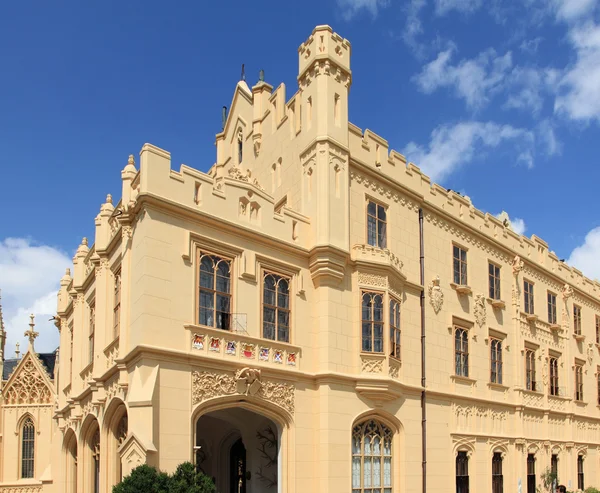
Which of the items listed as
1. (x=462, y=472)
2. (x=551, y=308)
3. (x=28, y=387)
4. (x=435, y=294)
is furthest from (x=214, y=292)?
(x=28, y=387)

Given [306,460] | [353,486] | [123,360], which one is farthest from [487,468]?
[123,360]

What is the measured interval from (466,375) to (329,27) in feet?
42.6

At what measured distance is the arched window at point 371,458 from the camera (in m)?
21.9

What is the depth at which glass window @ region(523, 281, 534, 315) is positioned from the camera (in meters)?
32.4

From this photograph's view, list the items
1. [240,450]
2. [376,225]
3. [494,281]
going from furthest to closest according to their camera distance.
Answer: [494,281], [240,450], [376,225]

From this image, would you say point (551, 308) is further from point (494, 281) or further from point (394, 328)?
point (394, 328)

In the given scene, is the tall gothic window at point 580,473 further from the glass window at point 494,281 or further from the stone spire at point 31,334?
the stone spire at point 31,334

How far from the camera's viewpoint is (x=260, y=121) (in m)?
27.0

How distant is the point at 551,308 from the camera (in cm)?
3484

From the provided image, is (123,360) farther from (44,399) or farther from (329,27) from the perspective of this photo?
(44,399)

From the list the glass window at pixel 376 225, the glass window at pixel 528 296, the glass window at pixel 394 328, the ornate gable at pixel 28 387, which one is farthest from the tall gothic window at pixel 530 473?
the ornate gable at pixel 28 387

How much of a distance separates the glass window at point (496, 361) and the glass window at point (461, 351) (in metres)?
1.93

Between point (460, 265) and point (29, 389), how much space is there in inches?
1058

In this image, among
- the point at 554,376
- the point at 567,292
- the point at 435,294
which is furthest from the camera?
the point at 567,292
